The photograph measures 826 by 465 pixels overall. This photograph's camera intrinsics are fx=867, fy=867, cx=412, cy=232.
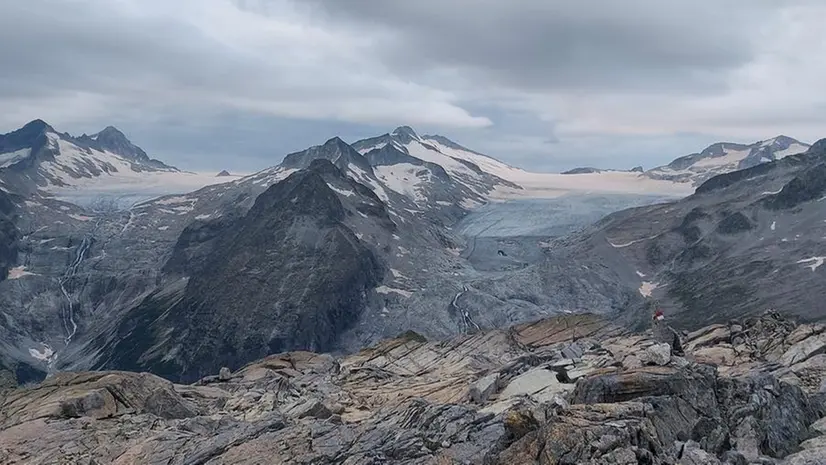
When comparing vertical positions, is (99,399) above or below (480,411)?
below

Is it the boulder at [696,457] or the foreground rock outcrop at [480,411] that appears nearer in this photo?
the boulder at [696,457]

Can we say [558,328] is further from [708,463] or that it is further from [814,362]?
[708,463]

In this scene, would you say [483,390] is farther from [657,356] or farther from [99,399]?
[99,399]

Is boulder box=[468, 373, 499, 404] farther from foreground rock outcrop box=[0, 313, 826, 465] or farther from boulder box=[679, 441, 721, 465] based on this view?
boulder box=[679, 441, 721, 465]

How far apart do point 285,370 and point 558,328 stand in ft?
118

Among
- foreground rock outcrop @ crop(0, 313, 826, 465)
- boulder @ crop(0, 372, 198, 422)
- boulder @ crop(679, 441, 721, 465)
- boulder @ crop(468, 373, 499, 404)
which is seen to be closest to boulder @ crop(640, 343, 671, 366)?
foreground rock outcrop @ crop(0, 313, 826, 465)

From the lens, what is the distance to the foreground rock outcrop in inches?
1738

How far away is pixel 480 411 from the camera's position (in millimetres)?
58375

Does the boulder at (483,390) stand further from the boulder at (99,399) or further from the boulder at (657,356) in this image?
the boulder at (99,399)

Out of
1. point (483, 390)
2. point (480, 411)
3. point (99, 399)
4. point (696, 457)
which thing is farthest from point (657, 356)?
point (99, 399)

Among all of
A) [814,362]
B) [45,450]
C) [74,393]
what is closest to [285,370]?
[74,393]

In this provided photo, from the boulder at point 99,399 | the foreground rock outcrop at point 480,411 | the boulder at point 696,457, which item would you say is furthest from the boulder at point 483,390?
the boulder at point 99,399

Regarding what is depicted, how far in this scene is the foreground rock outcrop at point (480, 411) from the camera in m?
44.2

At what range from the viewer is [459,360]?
101 metres
